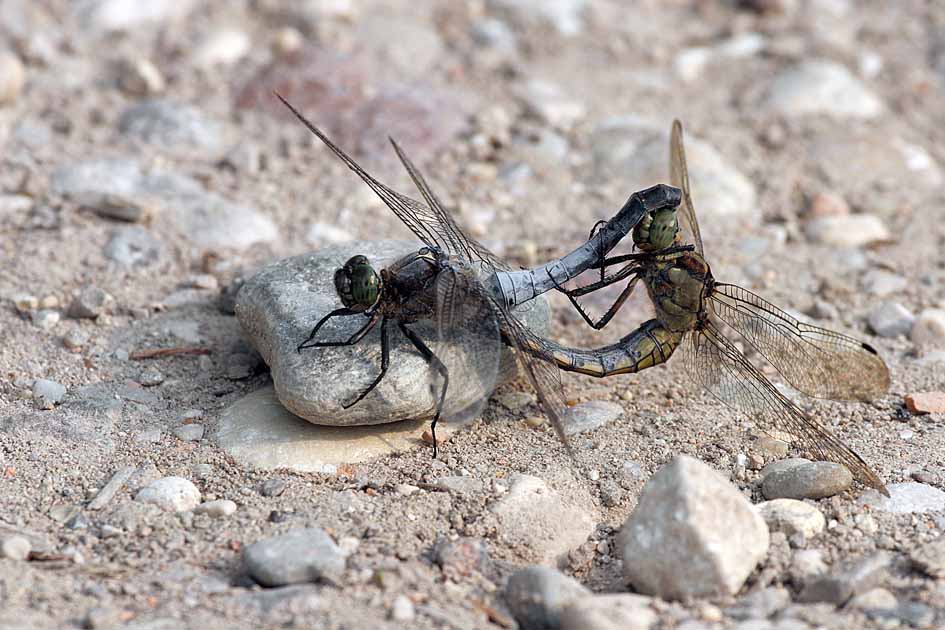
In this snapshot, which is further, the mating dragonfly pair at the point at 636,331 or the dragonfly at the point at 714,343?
the dragonfly at the point at 714,343

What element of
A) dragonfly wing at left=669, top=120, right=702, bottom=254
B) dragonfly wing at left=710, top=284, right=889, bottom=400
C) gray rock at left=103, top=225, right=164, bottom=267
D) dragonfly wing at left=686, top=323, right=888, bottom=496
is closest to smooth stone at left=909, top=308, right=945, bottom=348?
dragonfly wing at left=710, top=284, right=889, bottom=400

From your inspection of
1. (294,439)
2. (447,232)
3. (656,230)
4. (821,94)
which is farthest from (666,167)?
(294,439)

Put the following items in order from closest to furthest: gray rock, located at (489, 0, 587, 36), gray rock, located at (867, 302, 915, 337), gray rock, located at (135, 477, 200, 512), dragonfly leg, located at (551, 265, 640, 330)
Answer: gray rock, located at (135, 477, 200, 512) → dragonfly leg, located at (551, 265, 640, 330) → gray rock, located at (867, 302, 915, 337) → gray rock, located at (489, 0, 587, 36)

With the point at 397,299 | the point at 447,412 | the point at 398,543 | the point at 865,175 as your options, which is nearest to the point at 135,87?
the point at 397,299

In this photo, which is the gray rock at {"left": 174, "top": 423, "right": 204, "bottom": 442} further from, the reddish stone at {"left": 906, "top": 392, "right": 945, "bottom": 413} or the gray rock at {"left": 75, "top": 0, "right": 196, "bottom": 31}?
the gray rock at {"left": 75, "top": 0, "right": 196, "bottom": 31}

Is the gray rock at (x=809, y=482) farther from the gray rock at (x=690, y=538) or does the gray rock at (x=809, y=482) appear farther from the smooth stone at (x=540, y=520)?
the smooth stone at (x=540, y=520)

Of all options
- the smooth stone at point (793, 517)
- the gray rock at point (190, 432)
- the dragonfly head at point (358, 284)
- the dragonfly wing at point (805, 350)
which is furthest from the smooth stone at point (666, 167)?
the gray rock at point (190, 432)
